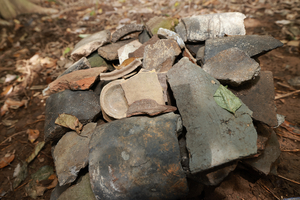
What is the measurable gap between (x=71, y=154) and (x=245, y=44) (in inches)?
97.2

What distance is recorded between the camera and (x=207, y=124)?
1.58 meters

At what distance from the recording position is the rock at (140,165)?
4.78 feet

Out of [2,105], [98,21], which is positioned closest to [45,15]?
[98,21]

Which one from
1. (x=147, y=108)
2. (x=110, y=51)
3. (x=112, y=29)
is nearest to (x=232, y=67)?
(x=147, y=108)

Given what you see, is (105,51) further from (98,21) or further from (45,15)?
(45,15)

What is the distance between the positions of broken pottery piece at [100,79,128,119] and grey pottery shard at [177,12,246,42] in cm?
140

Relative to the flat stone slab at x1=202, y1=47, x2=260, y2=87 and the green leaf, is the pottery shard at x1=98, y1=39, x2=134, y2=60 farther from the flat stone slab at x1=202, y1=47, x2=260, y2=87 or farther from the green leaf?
the green leaf

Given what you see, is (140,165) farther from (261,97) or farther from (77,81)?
(261,97)

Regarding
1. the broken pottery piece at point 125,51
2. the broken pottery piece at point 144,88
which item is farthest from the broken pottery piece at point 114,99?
the broken pottery piece at point 125,51

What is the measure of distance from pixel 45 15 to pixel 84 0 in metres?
1.49

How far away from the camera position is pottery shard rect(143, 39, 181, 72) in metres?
2.25

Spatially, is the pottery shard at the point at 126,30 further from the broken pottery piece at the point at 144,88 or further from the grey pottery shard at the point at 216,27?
the broken pottery piece at the point at 144,88

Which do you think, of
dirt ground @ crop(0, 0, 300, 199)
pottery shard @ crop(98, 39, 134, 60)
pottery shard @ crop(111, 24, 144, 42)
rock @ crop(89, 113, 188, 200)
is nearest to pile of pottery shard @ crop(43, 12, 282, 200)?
rock @ crop(89, 113, 188, 200)

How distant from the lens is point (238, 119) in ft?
5.35
